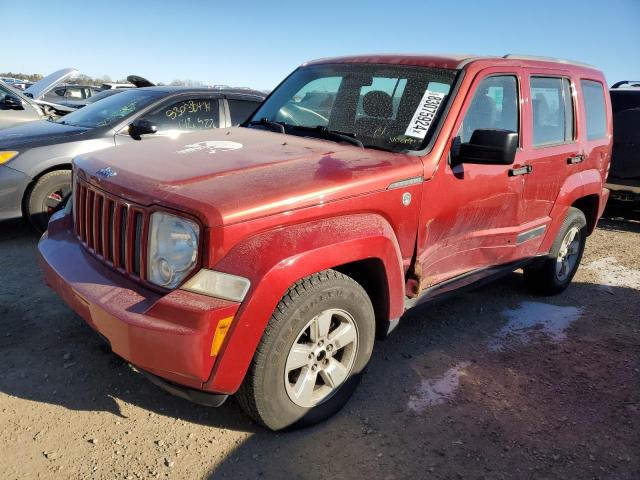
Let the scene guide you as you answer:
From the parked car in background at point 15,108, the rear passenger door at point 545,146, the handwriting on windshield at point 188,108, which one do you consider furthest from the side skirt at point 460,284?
the parked car in background at point 15,108

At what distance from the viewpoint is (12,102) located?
7680 millimetres

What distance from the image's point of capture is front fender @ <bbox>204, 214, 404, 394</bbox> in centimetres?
215

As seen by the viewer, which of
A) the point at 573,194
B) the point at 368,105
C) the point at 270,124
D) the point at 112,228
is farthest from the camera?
the point at 573,194

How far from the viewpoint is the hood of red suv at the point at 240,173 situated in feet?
7.30

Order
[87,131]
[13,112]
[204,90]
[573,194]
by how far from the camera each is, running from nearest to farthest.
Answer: [573,194] < [87,131] < [204,90] < [13,112]

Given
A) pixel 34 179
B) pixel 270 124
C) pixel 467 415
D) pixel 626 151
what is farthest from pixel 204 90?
pixel 626 151

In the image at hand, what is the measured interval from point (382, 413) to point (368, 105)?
6.39 feet

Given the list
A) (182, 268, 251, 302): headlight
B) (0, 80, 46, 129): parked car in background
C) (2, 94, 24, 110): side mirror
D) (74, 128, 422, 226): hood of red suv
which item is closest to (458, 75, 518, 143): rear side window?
(74, 128, 422, 226): hood of red suv

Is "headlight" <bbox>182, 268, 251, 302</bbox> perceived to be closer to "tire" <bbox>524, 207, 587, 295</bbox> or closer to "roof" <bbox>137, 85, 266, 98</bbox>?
"tire" <bbox>524, 207, 587, 295</bbox>

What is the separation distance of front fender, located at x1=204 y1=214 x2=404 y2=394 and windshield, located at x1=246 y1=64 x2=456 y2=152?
0.91 meters

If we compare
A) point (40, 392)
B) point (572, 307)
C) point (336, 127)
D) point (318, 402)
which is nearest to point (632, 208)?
point (572, 307)

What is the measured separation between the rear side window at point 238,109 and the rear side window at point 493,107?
351cm

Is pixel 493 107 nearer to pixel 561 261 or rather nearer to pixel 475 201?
pixel 475 201

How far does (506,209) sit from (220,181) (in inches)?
84.8
